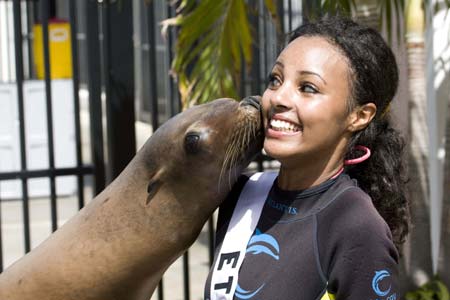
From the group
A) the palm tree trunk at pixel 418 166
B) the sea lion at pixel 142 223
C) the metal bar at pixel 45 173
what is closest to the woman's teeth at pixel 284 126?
the sea lion at pixel 142 223

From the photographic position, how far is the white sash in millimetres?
2090

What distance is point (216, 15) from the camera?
14.9 feet

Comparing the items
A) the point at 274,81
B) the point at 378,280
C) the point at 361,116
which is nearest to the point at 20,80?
the point at 274,81

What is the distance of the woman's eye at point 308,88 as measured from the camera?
2084 mm

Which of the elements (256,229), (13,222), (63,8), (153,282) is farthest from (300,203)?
(63,8)

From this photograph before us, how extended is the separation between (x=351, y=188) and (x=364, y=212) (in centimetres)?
10

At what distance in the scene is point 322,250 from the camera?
1.98m

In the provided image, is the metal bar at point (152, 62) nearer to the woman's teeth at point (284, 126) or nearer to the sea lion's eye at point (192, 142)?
the sea lion's eye at point (192, 142)

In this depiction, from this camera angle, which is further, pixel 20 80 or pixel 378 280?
pixel 20 80

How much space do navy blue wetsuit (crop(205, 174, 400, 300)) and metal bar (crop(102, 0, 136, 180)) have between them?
2.69m

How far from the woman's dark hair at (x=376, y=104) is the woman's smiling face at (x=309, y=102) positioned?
33mm

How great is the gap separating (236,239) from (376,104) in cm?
47

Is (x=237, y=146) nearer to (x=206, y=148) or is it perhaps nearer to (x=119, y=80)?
(x=206, y=148)

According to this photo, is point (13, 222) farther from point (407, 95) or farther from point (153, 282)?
point (153, 282)
